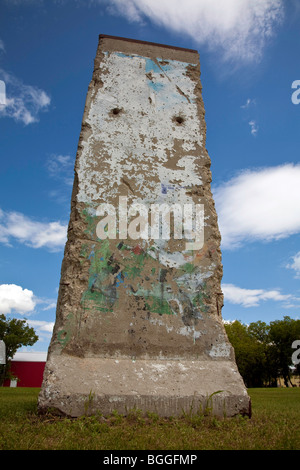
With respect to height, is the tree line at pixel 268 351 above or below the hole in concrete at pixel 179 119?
below

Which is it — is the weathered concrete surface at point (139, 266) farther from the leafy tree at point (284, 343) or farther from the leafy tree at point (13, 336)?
the leafy tree at point (284, 343)

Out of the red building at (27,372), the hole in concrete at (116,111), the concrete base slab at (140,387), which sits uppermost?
the hole in concrete at (116,111)

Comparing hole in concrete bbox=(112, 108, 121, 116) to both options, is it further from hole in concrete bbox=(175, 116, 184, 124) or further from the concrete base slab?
the concrete base slab

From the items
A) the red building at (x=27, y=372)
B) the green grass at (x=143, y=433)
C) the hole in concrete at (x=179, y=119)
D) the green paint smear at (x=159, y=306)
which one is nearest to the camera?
the green grass at (x=143, y=433)

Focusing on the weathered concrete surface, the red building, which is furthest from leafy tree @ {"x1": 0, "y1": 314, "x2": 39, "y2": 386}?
the weathered concrete surface

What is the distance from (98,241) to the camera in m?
3.86

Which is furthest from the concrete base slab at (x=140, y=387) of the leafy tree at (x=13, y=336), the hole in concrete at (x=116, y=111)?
the leafy tree at (x=13, y=336)

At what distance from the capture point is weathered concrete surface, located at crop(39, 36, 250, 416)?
326 centimetres

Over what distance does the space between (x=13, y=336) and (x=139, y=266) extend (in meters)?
19.4

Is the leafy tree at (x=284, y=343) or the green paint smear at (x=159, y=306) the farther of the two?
the leafy tree at (x=284, y=343)

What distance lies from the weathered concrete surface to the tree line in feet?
89.9

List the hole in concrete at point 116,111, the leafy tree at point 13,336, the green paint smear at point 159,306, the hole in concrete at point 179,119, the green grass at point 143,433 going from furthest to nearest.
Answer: the leafy tree at point 13,336
the hole in concrete at point 179,119
the hole in concrete at point 116,111
the green paint smear at point 159,306
the green grass at point 143,433

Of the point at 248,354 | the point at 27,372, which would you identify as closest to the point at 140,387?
the point at 27,372

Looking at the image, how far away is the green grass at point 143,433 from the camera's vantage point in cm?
223
